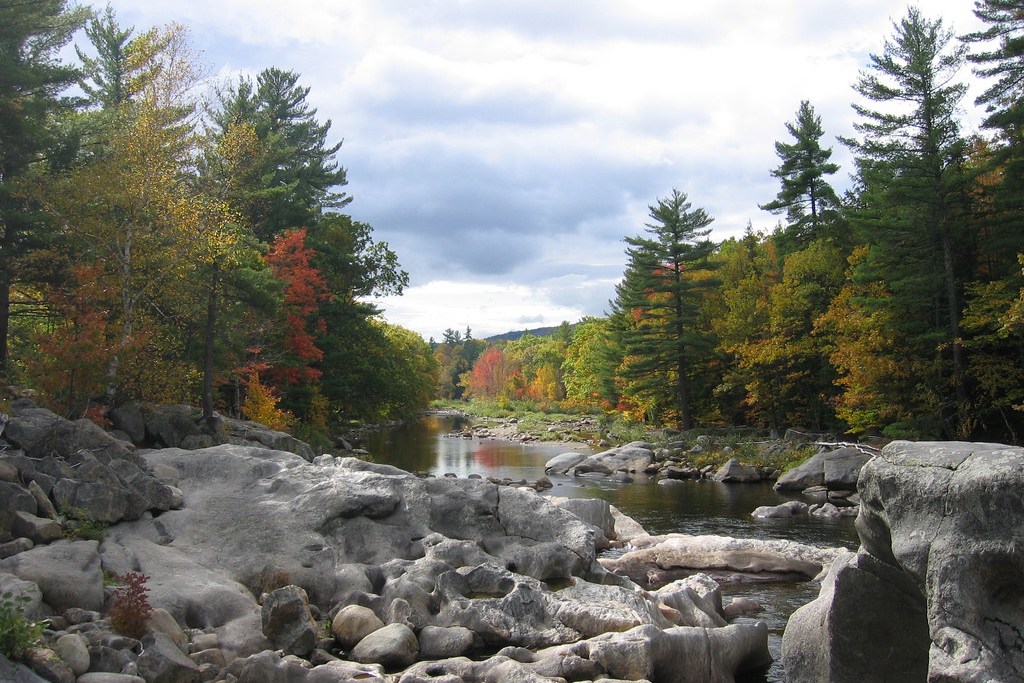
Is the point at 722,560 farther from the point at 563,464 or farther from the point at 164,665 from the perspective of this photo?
the point at 563,464

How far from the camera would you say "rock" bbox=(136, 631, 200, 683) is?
26.6ft

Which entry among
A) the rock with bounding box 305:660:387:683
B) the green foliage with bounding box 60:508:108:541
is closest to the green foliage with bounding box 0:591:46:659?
the rock with bounding box 305:660:387:683

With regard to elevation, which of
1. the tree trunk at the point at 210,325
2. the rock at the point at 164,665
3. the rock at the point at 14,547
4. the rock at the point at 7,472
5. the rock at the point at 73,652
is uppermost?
the tree trunk at the point at 210,325

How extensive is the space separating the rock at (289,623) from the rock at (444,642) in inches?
53.6

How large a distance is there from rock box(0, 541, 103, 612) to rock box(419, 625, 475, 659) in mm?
4044

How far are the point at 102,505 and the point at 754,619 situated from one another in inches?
395

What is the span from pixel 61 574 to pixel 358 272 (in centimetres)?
3499

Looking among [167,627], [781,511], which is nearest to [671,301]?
[781,511]

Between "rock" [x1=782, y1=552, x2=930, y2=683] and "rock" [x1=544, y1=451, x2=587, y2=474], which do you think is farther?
"rock" [x1=544, y1=451, x2=587, y2=474]

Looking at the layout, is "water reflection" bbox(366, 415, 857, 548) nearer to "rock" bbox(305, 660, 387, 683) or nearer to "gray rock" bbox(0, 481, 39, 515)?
"rock" bbox(305, 660, 387, 683)

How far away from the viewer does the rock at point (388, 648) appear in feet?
31.6

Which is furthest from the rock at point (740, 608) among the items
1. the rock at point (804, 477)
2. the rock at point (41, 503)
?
the rock at point (804, 477)

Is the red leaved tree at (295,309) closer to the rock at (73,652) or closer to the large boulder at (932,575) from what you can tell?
the rock at (73,652)

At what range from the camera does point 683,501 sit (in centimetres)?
2436
